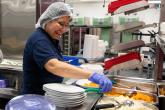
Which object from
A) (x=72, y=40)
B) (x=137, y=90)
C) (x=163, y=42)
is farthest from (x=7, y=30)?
(x=163, y=42)

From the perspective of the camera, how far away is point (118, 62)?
1.98 meters

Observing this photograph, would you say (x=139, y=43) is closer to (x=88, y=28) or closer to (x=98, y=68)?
(x=98, y=68)

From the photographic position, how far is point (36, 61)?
1.60 m

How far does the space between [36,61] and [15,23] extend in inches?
64.3

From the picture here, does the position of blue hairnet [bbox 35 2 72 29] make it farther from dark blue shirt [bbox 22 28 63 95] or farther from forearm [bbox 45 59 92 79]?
forearm [bbox 45 59 92 79]

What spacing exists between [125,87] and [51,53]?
722 millimetres

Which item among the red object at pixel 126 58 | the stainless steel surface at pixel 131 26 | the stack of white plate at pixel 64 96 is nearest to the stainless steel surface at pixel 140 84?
the red object at pixel 126 58

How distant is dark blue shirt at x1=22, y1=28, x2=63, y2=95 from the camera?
5.24 ft

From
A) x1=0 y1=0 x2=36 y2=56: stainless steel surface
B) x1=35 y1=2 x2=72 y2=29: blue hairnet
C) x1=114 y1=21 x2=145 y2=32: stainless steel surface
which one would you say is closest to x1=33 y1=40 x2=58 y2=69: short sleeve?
x1=35 y1=2 x2=72 y2=29: blue hairnet

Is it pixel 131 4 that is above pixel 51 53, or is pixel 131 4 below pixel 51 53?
above

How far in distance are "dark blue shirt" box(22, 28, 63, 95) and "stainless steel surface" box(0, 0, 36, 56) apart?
1263mm

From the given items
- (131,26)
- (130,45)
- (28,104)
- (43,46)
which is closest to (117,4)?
(131,26)

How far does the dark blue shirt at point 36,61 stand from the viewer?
1597 mm

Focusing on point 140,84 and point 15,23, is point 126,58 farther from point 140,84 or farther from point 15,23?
point 15,23
